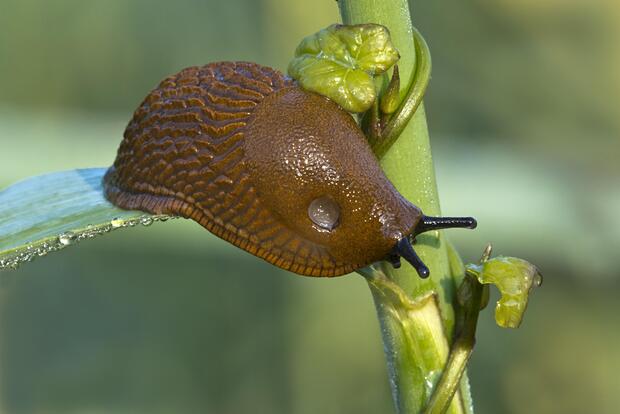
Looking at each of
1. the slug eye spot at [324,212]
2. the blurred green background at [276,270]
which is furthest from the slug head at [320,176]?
the blurred green background at [276,270]

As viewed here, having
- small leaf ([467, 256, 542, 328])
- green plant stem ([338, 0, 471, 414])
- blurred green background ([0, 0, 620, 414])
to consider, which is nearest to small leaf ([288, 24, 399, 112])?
green plant stem ([338, 0, 471, 414])

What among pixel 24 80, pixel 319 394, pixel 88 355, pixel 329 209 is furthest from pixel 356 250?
pixel 24 80

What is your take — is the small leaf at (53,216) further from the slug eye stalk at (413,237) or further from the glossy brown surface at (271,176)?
the slug eye stalk at (413,237)

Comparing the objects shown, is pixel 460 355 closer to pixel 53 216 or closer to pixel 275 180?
pixel 275 180

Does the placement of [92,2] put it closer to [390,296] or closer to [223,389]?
[223,389]

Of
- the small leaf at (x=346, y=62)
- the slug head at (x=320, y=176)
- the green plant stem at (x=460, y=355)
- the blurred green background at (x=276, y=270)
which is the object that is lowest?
the blurred green background at (x=276, y=270)

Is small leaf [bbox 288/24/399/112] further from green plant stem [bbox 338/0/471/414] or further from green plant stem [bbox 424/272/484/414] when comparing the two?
green plant stem [bbox 424/272/484/414]

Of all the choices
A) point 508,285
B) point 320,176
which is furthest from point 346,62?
point 508,285
